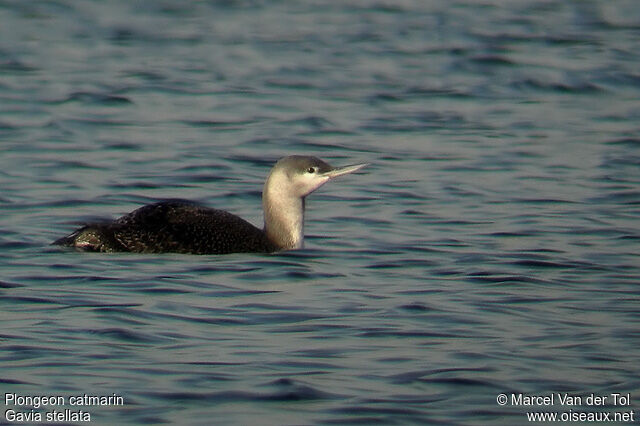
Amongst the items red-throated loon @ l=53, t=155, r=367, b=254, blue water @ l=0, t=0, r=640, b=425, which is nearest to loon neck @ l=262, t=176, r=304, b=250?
red-throated loon @ l=53, t=155, r=367, b=254

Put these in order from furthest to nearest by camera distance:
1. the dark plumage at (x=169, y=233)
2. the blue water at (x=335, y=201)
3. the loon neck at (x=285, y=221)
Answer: the loon neck at (x=285, y=221), the dark plumage at (x=169, y=233), the blue water at (x=335, y=201)

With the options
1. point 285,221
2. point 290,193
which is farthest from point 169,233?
point 290,193

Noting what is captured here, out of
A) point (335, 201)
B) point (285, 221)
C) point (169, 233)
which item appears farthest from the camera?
point (335, 201)

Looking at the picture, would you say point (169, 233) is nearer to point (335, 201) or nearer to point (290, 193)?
point (290, 193)

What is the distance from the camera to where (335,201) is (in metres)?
12.7

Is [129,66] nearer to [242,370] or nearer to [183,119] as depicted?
[183,119]

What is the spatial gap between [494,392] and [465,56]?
11.6 metres

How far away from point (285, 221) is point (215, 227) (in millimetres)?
554

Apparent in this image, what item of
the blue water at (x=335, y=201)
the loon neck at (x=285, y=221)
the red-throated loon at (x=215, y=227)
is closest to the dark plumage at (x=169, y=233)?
the red-throated loon at (x=215, y=227)

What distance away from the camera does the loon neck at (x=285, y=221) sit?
1087cm

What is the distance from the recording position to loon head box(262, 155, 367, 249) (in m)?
10.9

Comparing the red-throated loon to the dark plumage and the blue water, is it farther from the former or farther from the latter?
the blue water

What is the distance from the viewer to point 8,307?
29.3 ft

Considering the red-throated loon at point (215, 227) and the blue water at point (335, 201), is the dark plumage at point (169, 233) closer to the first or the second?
the red-throated loon at point (215, 227)
